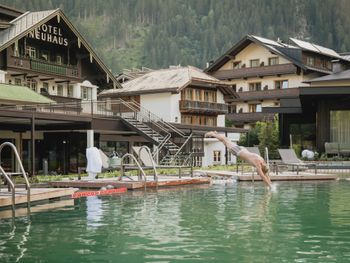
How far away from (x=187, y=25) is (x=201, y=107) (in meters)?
122

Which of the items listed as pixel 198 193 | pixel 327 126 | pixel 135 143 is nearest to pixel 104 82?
pixel 135 143

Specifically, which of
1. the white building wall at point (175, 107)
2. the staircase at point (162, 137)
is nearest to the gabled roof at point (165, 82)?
the white building wall at point (175, 107)

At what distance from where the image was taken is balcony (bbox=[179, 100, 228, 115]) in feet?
157

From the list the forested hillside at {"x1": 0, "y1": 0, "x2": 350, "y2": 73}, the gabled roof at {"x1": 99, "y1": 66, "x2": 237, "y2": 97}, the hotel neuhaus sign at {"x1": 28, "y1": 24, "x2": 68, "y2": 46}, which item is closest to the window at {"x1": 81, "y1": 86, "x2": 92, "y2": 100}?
the hotel neuhaus sign at {"x1": 28, "y1": 24, "x2": 68, "y2": 46}

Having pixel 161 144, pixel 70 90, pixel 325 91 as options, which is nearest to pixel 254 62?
pixel 325 91

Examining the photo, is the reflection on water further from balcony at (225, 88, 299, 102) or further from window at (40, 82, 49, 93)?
balcony at (225, 88, 299, 102)

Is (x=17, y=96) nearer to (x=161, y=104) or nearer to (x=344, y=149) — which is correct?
(x=344, y=149)

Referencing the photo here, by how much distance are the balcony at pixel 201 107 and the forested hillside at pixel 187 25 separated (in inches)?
3667

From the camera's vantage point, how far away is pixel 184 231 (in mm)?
10719

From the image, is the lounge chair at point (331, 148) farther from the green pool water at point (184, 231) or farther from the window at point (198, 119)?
the green pool water at point (184, 231)

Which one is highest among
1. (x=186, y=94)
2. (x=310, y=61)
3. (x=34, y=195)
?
(x=310, y=61)

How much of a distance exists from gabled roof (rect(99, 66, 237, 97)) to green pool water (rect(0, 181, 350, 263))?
99.9ft

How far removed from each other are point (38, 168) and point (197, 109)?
1767 cm

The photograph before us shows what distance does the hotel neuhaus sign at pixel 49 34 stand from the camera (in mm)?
34384
